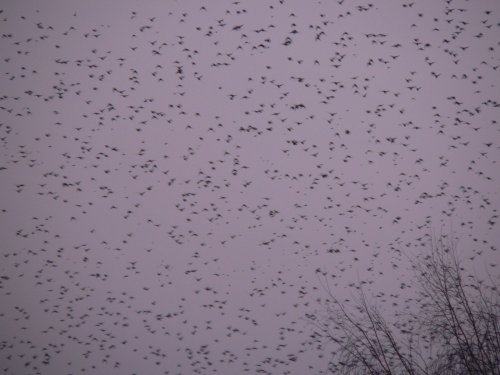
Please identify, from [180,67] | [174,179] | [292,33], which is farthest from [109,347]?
[292,33]

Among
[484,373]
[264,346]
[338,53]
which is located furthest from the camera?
[264,346]

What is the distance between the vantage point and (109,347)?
7246 mm

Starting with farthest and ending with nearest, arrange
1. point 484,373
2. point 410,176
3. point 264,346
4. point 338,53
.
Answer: point 264,346 → point 410,176 → point 338,53 → point 484,373

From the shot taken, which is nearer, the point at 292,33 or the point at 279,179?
the point at 292,33

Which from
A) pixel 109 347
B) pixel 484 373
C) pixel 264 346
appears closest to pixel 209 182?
Result: pixel 264 346

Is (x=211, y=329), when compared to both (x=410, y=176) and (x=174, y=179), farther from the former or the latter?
(x=410, y=176)

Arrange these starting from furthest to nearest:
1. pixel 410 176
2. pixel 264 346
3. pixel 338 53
→ pixel 264 346 < pixel 410 176 < pixel 338 53

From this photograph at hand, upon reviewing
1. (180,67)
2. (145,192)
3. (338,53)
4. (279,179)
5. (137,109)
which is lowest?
(145,192)

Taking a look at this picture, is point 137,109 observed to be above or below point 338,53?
below

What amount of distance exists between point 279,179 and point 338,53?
8.77 ft

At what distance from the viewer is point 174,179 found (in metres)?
6.54

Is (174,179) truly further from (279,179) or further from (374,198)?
(374,198)

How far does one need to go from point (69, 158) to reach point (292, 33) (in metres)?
5.10

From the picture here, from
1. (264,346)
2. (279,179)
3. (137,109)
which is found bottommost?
(264,346)
